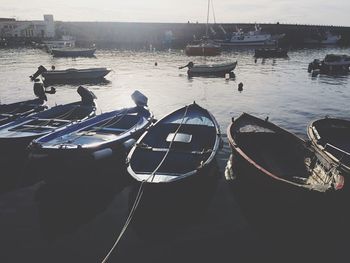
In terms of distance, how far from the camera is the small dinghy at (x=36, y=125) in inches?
658

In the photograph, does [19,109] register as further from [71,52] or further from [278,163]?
[71,52]

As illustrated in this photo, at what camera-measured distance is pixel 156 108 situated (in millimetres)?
31531

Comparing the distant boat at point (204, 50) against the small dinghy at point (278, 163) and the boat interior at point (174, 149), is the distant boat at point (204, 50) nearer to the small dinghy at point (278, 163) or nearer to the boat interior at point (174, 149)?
the small dinghy at point (278, 163)

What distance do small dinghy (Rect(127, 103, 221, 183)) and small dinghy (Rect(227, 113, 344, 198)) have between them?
4.74 ft

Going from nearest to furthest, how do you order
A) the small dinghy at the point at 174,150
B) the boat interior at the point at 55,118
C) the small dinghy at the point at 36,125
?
the small dinghy at the point at 174,150 < the small dinghy at the point at 36,125 < the boat interior at the point at 55,118

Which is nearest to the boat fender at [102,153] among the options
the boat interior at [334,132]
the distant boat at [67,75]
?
the boat interior at [334,132]

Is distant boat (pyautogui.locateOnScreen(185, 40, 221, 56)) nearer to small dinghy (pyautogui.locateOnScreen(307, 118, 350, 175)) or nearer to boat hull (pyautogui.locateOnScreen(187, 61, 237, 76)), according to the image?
boat hull (pyautogui.locateOnScreen(187, 61, 237, 76))

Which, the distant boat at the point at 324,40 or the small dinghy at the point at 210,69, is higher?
the distant boat at the point at 324,40

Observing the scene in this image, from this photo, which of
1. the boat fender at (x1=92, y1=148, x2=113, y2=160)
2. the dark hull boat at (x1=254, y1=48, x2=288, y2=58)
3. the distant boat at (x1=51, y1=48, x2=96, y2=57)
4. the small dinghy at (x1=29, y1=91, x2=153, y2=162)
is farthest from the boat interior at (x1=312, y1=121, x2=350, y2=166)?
the distant boat at (x1=51, y1=48, x2=96, y2=57)

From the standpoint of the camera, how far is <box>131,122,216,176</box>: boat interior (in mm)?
14211

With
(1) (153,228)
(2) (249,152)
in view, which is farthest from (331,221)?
(1) (153,228)

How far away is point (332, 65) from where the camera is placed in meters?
52.5

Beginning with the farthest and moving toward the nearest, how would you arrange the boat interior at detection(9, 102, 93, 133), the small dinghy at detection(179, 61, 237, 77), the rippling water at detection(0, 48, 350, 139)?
the small dinghy at detection(179, 61, 237, 77), the rippling water at detection(0, 48, 350, 139), the boat interior at detection(9, 102, 93, 133)

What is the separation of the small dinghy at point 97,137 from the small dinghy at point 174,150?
1.32 m
